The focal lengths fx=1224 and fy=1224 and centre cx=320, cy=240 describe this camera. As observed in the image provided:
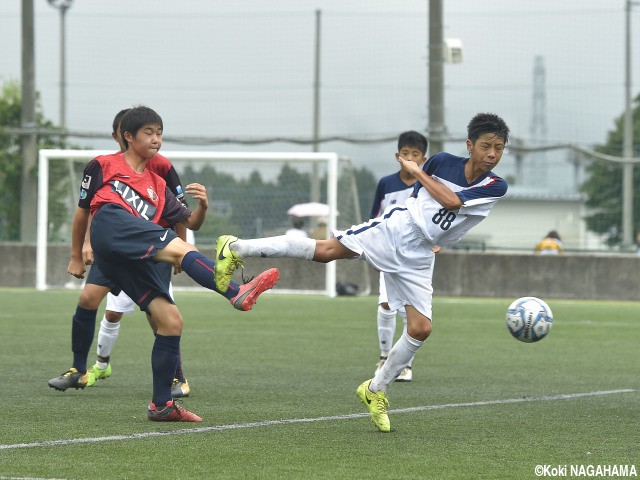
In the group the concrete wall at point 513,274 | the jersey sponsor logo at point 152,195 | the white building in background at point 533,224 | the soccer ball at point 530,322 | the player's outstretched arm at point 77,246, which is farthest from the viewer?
the white building in background at point 533,224

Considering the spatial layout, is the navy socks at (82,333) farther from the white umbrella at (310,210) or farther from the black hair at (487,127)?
the white umbrella at (310,210)

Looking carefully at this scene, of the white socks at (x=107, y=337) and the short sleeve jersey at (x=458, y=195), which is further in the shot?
the white socks at (x=107, y=337)

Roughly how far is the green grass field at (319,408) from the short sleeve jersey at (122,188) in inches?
50.1

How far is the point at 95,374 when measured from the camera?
9203mm

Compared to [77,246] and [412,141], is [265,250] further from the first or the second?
[412,141]

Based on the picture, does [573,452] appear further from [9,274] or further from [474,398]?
[9,274]

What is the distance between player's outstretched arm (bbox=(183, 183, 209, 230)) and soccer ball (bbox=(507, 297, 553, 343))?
2.33 metres

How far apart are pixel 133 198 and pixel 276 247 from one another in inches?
38.3

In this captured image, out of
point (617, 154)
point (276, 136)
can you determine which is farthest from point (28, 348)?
point (617, 154)

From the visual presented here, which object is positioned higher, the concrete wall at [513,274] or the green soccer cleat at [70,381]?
the green soccer cleat at [70,381]

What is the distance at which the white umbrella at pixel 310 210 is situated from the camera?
944 inches

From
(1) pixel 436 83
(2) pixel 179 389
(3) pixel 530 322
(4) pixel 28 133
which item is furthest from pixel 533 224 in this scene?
(2) pixel 179 389

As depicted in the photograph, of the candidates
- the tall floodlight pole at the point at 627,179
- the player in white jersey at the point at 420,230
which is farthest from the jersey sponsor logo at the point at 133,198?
the tall floodlight pole at the point at 627,179

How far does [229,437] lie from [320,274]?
17.1 m
